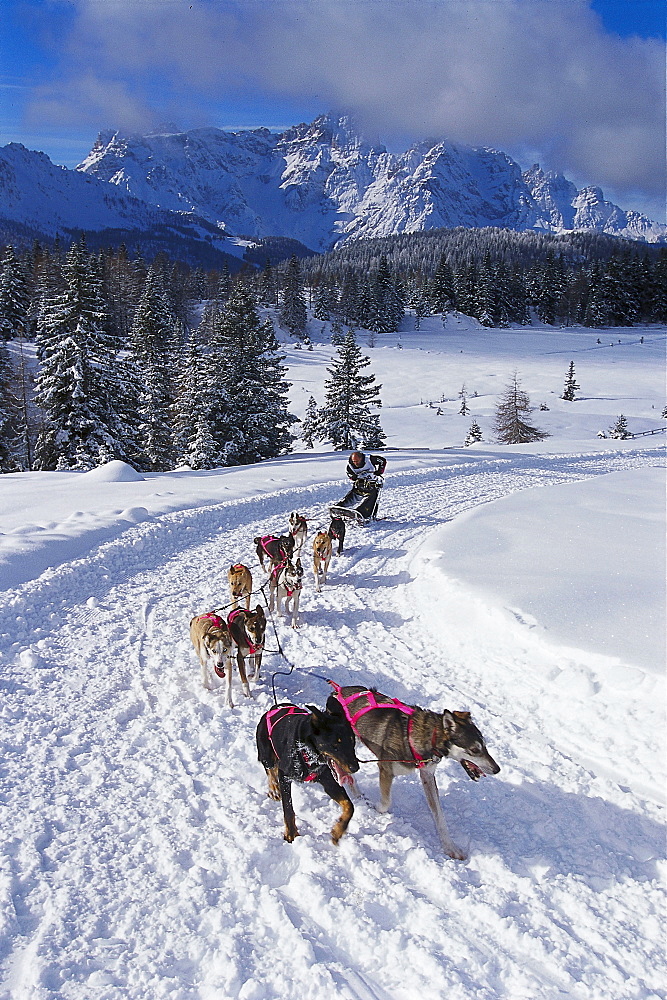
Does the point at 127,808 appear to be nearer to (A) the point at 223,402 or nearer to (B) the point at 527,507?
(B) the point at 527,507

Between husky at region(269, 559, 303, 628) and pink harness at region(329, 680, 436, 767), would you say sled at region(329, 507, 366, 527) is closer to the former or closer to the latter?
husky at region(269, 559, 303, 628)

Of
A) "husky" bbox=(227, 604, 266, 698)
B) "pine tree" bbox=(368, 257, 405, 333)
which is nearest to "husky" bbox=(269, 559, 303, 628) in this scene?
"husky" bbox=(227, 604, 266, 698)

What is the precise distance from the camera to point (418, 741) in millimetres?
3740

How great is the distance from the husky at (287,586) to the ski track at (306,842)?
20.8 inches

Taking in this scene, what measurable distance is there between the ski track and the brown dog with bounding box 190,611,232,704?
0.27 metres

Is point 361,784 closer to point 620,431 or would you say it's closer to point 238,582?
point 238,582

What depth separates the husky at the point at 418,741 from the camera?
11.7 ft

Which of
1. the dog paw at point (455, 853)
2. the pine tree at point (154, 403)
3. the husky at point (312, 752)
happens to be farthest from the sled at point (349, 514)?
the pine tree at point (154, 403)

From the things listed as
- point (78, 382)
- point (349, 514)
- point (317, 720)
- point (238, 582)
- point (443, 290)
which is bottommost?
point (349, 514)

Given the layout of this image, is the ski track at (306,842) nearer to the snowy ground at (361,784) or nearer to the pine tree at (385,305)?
the snowy ground at (361,784)

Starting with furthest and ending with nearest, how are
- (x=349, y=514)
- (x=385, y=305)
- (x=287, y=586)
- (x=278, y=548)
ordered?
(x=385, y=305)
(x=349, y=514)
(x=278, y=548)
(x=287, y=586)

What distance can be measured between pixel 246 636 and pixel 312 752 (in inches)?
86.0

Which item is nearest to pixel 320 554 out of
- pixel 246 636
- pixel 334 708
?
pixel 246 636

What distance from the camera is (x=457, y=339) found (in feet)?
274
